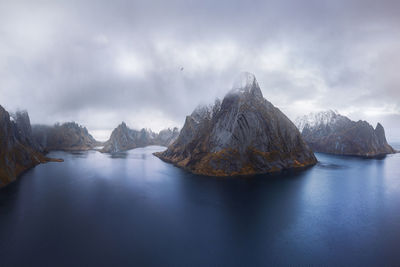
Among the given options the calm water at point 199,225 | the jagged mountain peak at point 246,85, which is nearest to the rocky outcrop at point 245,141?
the jagged mountain peak at point 246,85

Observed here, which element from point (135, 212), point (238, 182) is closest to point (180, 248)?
point (135, 212)

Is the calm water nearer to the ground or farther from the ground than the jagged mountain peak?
nearer to the ground

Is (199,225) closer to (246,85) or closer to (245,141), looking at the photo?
(245,141)

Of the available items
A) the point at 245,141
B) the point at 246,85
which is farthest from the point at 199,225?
the point at 246,85

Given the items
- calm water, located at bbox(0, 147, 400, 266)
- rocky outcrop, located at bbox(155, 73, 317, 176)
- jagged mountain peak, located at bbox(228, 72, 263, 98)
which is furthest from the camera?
jagged mountain peak, located at bbox(228, 72, 263, 98)

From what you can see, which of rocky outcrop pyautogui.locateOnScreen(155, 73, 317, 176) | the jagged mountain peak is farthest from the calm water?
the jagged mountain peak

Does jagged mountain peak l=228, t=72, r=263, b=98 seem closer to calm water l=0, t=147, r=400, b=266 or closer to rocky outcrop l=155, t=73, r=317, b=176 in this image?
rocky outcrop l=155, t=73, r=317, b=176
